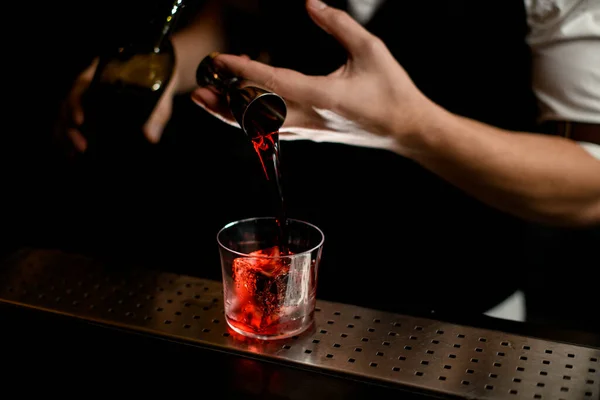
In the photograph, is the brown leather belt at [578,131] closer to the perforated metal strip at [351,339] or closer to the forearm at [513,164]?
the forearm at [513,164]

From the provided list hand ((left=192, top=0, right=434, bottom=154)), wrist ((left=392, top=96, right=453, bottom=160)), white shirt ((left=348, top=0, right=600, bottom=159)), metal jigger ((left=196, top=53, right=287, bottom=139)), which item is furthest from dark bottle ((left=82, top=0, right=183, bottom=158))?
white shirt ((left=348, top=0, right=600, bottom=159))

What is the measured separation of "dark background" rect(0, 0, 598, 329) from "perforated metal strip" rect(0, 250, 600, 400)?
0.34 ft

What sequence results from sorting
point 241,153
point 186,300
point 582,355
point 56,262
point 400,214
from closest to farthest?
point 582,355, point 186,300, point 56,262, point 400,214, point 241,153

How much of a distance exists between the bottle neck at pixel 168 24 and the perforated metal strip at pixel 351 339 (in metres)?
0.45

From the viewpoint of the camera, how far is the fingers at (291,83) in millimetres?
1154

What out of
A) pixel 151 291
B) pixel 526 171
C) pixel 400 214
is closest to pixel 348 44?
pixel 526 171

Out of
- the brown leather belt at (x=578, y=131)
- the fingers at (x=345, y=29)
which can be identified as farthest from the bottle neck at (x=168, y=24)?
the brown leather belt at (x=578, y=131)

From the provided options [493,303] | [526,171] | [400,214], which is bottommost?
[493,303]

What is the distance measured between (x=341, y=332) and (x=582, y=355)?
39 cm

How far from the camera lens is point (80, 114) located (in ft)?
4.47

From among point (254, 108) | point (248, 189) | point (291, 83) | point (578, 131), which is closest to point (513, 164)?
point (578, 131)

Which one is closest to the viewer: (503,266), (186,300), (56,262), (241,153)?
(186,300)

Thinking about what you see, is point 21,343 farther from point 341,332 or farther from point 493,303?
point 493,303

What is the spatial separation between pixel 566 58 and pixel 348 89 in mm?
433
